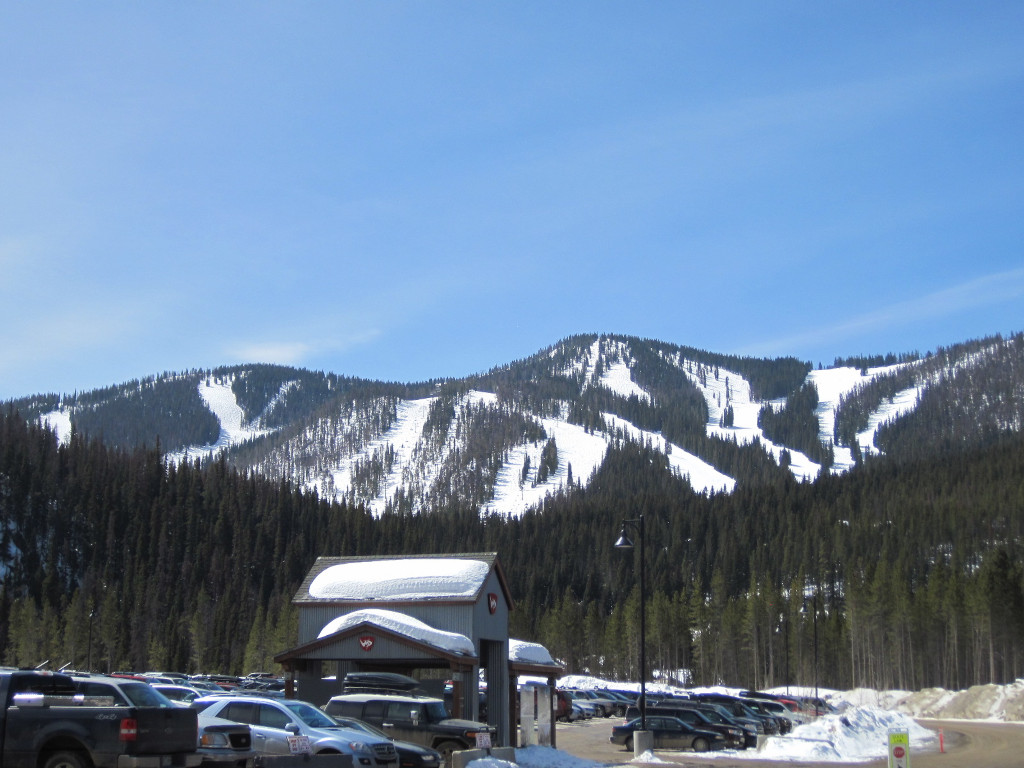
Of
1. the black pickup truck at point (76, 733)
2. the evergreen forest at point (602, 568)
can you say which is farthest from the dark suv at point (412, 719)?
the evergreen forest at point (602, 568)

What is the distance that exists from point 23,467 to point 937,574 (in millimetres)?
117568

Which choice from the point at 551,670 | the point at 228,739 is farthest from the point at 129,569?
the point at 228,739

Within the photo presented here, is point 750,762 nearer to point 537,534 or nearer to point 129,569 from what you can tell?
point 129,569

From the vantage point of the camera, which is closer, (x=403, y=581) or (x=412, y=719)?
(x=412, y=719)

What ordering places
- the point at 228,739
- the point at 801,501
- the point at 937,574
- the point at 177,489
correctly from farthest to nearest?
1. the point at 801,501
2. the point at 177,489
3. the point at 937,574
4. the point at 228,739

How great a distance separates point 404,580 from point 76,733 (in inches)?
815

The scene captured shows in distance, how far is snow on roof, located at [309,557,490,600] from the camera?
116ft

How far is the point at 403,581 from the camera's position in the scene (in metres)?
36.0

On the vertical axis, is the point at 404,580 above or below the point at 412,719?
above

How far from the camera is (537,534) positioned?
17150cm

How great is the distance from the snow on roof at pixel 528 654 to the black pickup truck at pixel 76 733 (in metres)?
23.4

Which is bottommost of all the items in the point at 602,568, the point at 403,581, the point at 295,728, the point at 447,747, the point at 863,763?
the point at 863,763

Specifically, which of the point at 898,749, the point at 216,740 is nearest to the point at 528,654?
the point at 216,740

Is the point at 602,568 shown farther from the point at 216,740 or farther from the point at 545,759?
the point at 216,740
